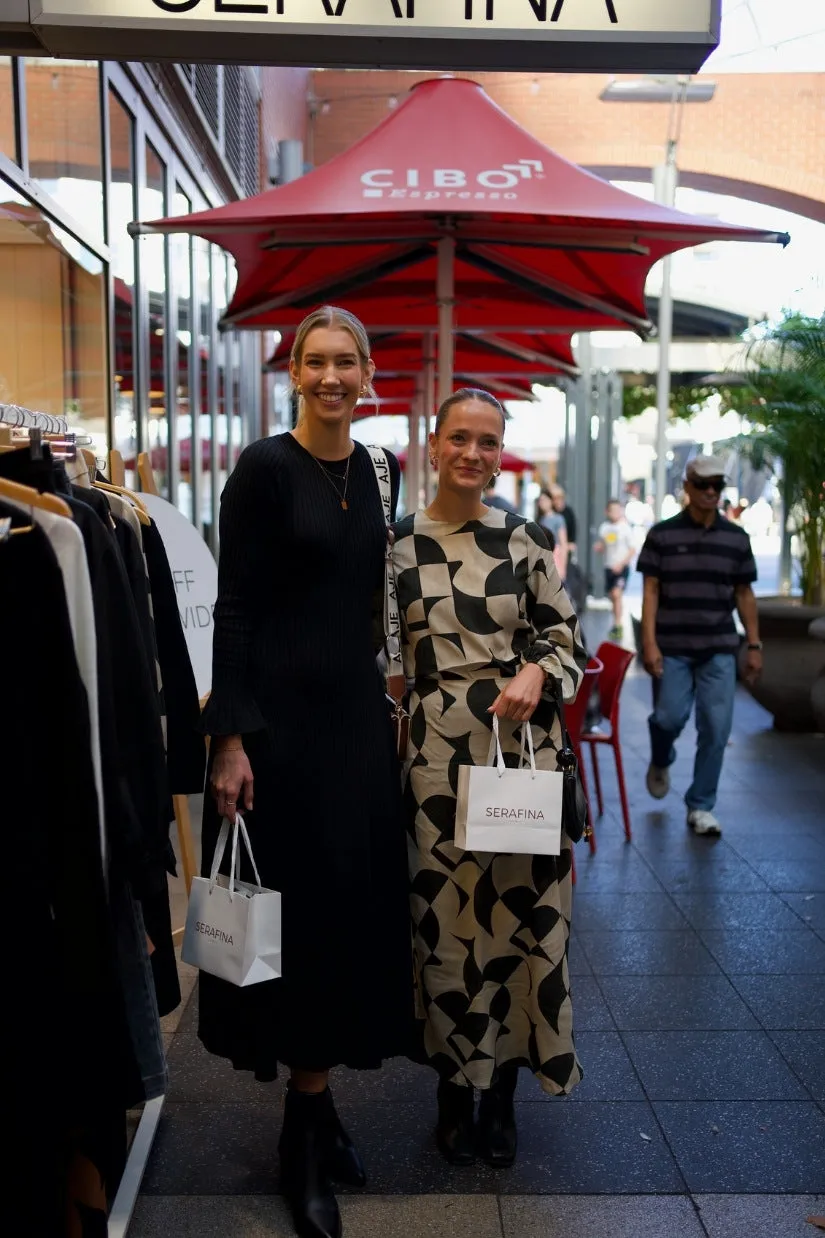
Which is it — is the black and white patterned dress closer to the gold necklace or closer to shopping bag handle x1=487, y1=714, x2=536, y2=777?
shopping bag handle x1=487, y1=714, x2=536, y2=777

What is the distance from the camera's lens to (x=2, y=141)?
4.84m

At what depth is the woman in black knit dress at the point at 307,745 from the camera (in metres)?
2.85

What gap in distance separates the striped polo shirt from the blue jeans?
8cm

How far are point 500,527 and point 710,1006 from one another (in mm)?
2022

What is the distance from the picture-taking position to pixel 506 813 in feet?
9.67

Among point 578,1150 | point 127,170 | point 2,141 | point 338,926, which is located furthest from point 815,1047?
point 127,170

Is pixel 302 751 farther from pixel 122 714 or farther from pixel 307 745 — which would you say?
pixel 122 714

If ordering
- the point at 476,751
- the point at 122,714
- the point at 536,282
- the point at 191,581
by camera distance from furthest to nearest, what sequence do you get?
the point at 536,282 → the point at 191,581 → the point at 476,751 → the point at 122,714

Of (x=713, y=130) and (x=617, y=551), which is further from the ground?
(x=713, y=130)

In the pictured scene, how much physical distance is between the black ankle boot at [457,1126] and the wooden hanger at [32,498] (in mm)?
1822

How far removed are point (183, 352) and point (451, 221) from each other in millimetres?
5928

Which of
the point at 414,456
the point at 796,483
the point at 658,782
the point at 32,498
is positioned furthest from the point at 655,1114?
the point at 414,456

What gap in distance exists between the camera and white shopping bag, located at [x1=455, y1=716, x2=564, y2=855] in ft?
9.64

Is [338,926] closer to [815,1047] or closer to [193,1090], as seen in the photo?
[193,1090]
